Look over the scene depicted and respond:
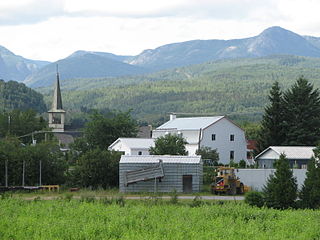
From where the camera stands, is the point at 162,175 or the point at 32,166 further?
the point at 32,166

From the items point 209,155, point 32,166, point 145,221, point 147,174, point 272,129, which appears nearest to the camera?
point 145,221

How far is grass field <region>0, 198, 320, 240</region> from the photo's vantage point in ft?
88.5

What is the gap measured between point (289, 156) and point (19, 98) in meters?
131

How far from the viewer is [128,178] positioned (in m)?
49.7

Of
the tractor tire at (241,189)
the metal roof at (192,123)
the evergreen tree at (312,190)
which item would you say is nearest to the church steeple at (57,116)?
the metal roof at (192,123)

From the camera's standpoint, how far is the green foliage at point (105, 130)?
75.8 metres

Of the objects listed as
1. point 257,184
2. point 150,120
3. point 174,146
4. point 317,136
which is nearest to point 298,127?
point 317,136

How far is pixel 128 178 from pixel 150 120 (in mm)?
134400

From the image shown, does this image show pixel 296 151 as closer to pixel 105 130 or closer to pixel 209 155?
pixel 209 155

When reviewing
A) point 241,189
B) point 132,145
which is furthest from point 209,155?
point 241,189

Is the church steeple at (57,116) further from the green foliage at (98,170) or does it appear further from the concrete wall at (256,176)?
the concrete wall at (256,176)

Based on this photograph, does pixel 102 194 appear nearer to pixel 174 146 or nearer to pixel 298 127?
pixel 174 146

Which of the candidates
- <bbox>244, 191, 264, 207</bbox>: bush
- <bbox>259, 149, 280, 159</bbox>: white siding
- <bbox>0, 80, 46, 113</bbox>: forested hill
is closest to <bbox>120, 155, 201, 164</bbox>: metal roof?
<bbox>244, 191, 264, 207</bbox>: bush

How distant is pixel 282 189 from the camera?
3884cm
